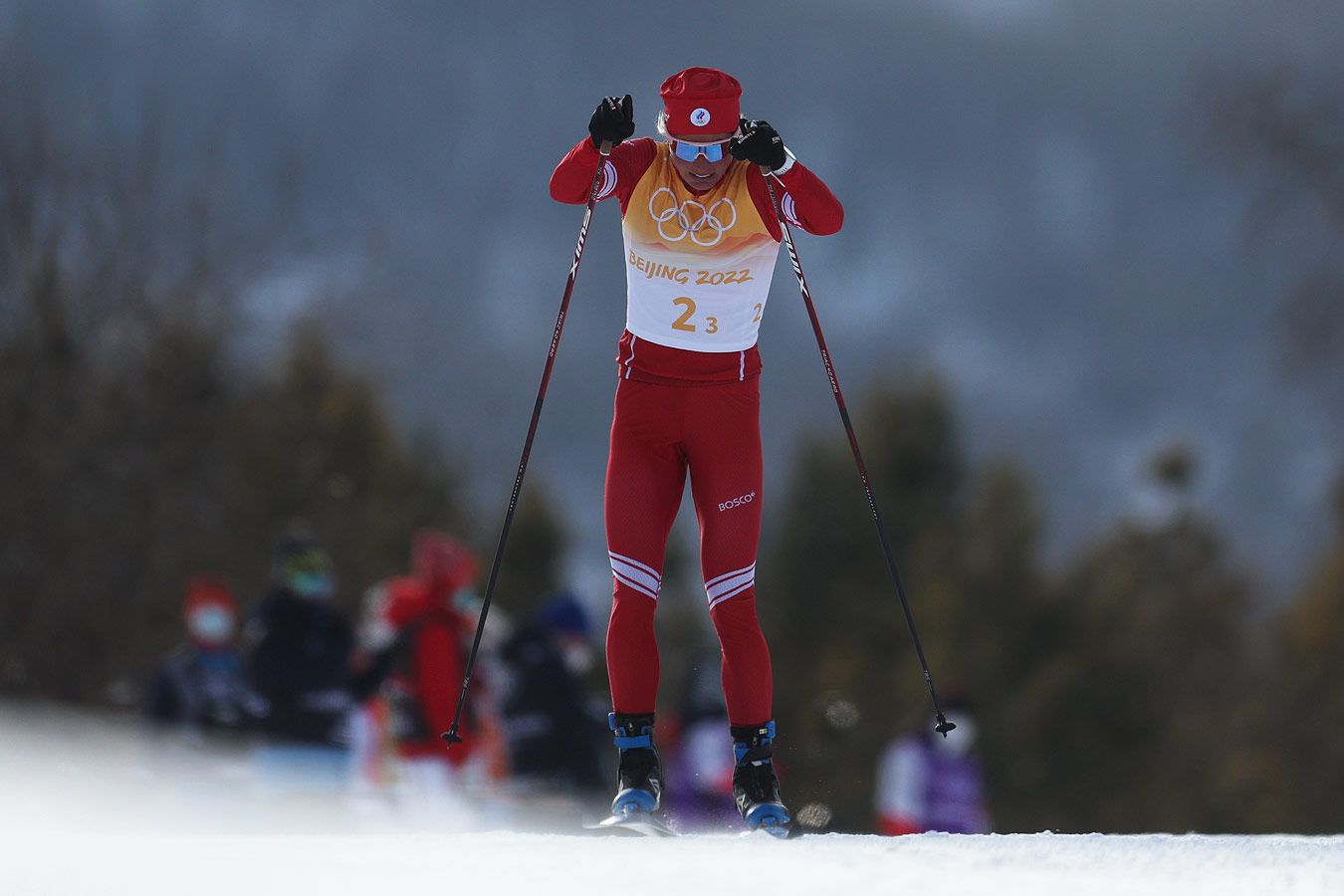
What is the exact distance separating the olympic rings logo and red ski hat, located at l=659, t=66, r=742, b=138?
201 mm

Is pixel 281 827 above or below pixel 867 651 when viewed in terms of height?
below

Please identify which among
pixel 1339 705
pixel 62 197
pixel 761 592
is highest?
pixel 62 197

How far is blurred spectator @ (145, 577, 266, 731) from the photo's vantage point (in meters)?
8.52

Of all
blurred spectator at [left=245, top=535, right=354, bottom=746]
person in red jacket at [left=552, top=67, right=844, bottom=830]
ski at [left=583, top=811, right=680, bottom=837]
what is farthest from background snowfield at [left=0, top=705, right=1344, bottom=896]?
blurred spectator at [left=245, top=535, right=354, bottom=746]

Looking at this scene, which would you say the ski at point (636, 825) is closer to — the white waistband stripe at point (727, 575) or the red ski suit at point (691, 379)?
the red ski suit at point (691, 379)

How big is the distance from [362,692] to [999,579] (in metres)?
22.5

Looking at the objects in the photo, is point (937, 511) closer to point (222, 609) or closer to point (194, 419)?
point (194, 419)

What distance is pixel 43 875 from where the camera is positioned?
2.90 m

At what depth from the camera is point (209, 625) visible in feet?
29.4

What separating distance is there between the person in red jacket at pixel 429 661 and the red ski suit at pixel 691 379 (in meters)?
3.63

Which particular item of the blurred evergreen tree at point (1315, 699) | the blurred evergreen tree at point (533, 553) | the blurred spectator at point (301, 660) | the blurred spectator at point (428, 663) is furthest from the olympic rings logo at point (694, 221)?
the blurred evergreen tree at point (1315, 699)

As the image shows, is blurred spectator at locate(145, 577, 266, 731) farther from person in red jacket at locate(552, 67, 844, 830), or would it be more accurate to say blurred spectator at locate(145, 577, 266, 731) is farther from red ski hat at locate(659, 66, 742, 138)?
red ski hat at locate(659, 66, 742, 138)

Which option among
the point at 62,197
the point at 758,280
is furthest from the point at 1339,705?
the point at 758,280

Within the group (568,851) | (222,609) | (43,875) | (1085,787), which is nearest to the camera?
(43,875)
